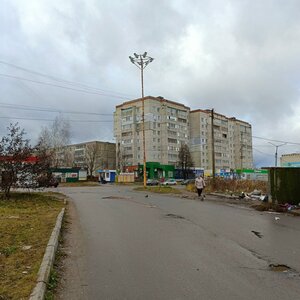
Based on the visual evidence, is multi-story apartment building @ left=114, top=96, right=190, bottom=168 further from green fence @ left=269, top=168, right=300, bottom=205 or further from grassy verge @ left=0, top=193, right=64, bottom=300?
grassy verge @ left=0, top=193, right=64, bottom=300

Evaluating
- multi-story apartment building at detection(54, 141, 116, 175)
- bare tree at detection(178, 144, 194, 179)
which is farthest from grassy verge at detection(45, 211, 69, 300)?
multi-story apartment building at detection(54, 141, 116, 175)

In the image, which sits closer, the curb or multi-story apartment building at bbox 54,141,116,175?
the curb

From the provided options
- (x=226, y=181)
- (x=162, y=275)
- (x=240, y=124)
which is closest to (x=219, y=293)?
(x=162, y=275)

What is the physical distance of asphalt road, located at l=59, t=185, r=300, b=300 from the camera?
18.5 feet

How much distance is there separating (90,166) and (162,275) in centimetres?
10274

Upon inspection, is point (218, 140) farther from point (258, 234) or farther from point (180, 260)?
point (180, 260)

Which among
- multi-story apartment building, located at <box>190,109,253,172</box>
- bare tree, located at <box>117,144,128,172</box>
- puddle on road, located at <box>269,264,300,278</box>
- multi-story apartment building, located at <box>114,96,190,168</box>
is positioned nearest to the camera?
puddle on road, located at <box>269,264,300,278</box>

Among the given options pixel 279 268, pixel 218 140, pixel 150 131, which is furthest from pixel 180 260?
pixel 218 140

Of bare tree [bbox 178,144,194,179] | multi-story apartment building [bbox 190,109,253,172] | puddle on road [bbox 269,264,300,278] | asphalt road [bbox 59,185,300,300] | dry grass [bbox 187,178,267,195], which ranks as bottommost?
puddle on road [bbox 269,264,300,278]

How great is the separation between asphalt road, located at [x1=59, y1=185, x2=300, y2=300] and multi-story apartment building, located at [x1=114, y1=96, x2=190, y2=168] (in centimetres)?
9727

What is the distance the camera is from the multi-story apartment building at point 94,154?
11231 cm

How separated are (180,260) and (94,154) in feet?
339

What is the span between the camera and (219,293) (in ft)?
18.0

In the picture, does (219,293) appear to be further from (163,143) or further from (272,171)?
(163,143)
